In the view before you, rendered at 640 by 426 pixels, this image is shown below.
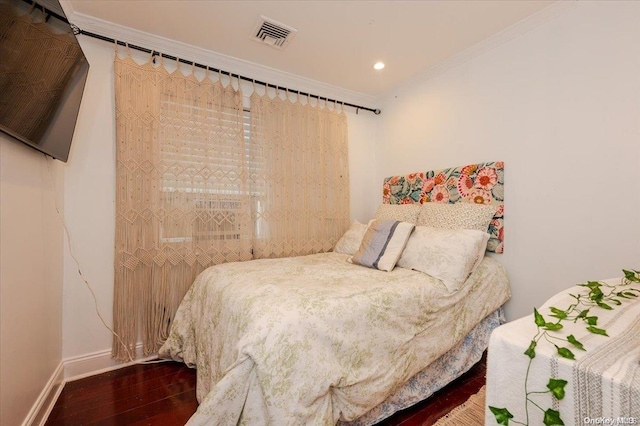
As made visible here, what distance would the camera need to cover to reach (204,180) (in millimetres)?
2195

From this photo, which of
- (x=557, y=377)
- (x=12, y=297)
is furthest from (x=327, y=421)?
(x=12, y=297)

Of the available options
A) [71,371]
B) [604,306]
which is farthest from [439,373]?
[71,371]

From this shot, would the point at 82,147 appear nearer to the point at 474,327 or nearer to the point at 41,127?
the point at 41,127

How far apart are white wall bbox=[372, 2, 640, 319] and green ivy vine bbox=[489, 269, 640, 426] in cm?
92

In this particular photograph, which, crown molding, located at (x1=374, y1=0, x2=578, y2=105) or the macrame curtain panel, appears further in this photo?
the macrame curtain panel

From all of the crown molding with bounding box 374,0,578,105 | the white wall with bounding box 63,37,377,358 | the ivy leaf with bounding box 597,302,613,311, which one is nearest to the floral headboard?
the crown molding with bounding box 374,0,578,105

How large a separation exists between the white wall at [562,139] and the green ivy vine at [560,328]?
3.01 feet

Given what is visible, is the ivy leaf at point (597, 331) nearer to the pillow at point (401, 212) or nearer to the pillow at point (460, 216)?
the pillow at point (460, 216)

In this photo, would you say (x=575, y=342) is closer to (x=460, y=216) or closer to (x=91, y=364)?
(x=460, y=216)

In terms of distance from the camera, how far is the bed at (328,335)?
1043 mm

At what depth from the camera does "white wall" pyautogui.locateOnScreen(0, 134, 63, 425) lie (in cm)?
116

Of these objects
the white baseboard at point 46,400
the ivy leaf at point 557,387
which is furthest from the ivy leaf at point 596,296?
the white baseboard at point 46,400

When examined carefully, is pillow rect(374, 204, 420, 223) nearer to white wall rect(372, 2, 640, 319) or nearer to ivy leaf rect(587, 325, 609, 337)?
white wall rect(372, 2, 640, 319)

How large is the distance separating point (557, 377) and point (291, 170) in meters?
2.32
